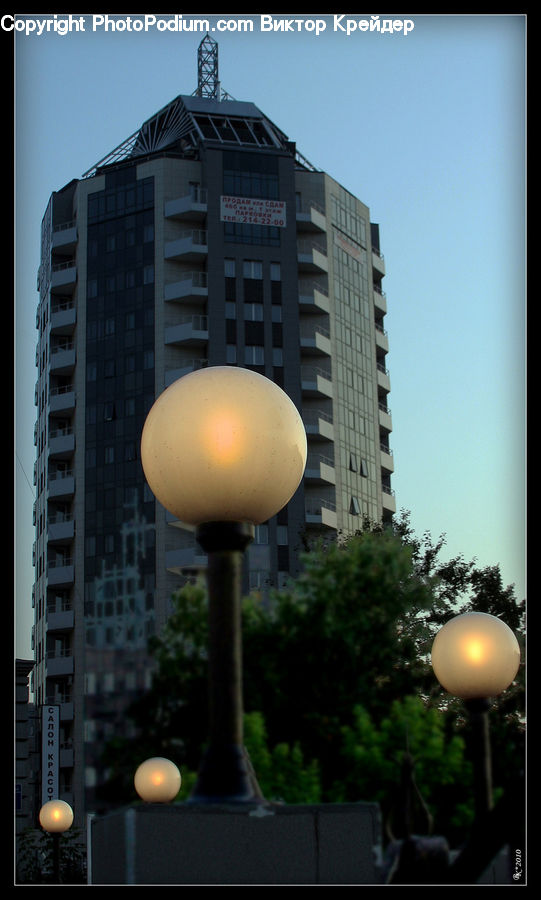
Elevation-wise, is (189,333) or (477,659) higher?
(189,333)

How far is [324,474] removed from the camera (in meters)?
50.1

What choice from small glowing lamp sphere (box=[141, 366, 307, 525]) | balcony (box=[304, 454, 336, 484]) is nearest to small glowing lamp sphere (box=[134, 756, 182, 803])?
small glowing lamp sphere (box=[141, 366, 307, 525])

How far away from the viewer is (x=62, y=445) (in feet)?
165

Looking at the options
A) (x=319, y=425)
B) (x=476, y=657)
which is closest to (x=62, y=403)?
(x=319, y=425)

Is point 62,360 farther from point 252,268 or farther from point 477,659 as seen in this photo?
point 477,659

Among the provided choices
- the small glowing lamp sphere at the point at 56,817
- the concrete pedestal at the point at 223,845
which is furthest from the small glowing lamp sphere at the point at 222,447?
the small glowing lamp sphere at the point at 56,817

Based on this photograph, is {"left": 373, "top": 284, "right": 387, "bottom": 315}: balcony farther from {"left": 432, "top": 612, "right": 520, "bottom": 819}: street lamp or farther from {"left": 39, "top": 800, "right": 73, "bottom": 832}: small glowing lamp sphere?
{"left": 432, "top": 612, "right": 520, "bottom": 819}: street lamp

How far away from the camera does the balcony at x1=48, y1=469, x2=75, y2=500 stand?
162 feet

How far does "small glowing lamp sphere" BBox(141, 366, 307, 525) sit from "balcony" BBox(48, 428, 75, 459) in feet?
151

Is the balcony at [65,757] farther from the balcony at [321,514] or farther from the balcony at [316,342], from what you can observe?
the balcony at [316,342]

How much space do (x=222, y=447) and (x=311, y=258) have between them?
48361mm
